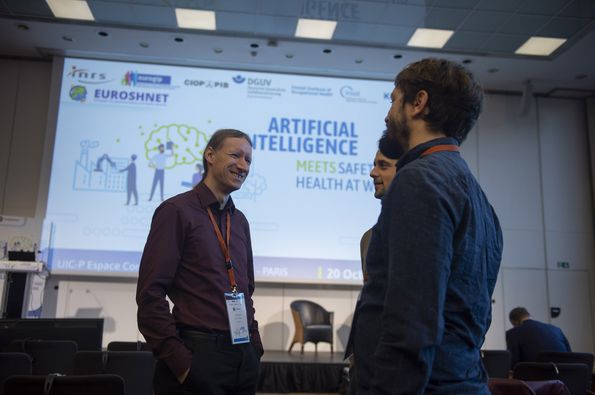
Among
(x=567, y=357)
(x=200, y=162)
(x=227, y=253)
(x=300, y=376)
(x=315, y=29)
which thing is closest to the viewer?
(x=227, y=253)

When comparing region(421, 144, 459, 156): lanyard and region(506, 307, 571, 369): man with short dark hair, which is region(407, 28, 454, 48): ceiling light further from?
region(421, 144, 459, 156): lanyard

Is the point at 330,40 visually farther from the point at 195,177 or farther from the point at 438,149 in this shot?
the point at 438,149

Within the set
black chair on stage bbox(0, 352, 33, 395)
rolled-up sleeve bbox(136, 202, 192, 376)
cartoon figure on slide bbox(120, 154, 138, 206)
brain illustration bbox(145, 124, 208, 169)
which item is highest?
brain illustration bbox(145, 124, 208, 169)

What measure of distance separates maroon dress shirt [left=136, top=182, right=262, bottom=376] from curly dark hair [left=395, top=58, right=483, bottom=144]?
3.44ft

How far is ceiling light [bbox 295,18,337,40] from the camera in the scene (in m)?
6.41

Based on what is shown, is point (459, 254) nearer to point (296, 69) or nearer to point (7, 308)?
point (7, 308)

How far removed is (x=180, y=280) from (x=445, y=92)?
120 centimetres

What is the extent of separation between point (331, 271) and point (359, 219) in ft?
2.72

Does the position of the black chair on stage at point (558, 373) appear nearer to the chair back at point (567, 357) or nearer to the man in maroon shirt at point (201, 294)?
the chair back at point (567, 357)

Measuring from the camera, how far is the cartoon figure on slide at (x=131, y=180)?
6.77m

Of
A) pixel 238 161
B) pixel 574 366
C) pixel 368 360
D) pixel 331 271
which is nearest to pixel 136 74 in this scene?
pixel 331 271

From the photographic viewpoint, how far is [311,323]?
6.52 meters

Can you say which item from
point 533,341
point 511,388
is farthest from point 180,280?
point 533,341

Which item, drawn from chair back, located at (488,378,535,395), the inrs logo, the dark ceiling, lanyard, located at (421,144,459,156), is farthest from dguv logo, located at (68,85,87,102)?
lanyard, located at (421,144,459,156)
